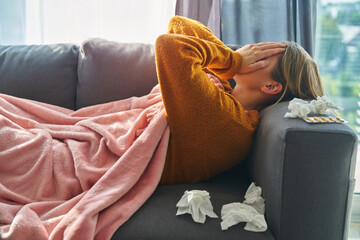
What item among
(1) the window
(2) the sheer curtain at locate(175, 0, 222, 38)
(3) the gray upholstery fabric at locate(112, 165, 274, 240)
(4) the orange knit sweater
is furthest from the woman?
(1) the window

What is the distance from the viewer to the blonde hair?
1228mm

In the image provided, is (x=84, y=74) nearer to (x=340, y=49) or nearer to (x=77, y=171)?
(x=77, y=171)

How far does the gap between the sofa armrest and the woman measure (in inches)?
9.1

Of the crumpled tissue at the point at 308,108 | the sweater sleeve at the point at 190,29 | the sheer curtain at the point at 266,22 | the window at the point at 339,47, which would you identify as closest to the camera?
the crumpled tissue at the point at 308,108

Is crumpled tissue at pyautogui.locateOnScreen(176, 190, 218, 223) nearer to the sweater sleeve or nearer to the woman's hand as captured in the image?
the woman's hand

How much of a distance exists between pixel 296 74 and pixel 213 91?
0.36 meters

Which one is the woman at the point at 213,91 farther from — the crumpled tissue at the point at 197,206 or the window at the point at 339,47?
the window at the point at 339,47

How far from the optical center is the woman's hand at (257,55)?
1.24 m

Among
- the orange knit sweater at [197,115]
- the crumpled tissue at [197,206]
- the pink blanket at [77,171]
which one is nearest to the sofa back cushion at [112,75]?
the pink blanket at [77,171]

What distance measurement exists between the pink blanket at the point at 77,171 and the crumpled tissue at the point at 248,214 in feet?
0.79

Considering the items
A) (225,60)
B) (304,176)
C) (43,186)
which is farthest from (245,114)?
(43,186)

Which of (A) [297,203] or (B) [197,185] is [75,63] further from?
(A) [297,203]

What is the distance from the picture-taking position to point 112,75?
1.53 meters

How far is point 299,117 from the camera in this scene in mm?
983
